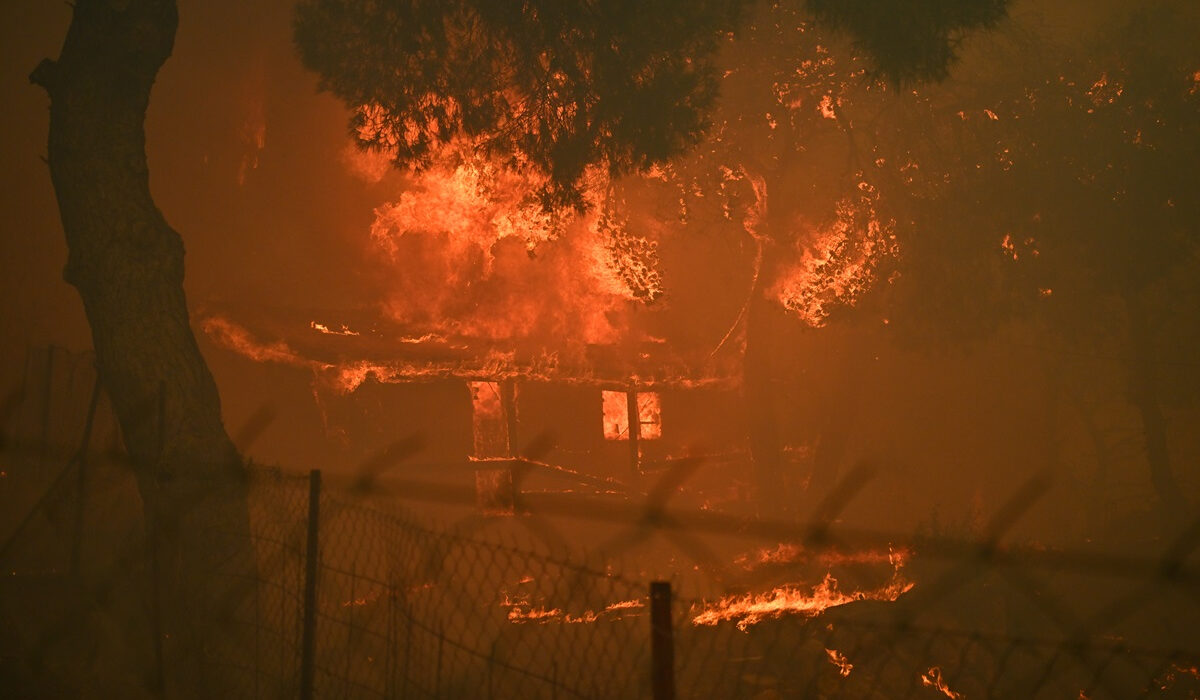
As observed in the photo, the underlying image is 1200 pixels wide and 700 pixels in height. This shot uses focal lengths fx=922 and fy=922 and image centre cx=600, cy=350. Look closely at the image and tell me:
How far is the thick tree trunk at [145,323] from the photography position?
6645mm

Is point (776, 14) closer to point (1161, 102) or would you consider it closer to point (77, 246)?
point (1161, 102)

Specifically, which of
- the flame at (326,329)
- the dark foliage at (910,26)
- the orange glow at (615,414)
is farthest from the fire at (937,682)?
the flame at (326,329)

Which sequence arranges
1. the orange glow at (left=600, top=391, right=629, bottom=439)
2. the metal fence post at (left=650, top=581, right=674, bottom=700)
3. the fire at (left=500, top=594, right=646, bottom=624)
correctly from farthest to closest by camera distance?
the orange glow at (left=600, top=391, right=629, bottom=439)
the fire at (left=500, top=594, right=646, bottom=624)
the metal fence post at (left=650, top=581, right=674, bottom=700)

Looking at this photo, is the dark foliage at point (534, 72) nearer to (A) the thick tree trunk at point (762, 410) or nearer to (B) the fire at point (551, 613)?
(B) the fire at point (551, 613)

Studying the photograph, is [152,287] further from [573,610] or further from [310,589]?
[573,610]

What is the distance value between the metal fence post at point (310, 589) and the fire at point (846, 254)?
51.7 feet

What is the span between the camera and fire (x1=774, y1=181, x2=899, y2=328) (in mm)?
18406

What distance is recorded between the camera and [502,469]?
15.6 meters

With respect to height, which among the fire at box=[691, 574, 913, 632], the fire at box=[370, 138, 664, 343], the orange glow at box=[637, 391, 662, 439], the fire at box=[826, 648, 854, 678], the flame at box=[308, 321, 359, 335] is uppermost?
the fire at box=[370, 138, 664, 343]

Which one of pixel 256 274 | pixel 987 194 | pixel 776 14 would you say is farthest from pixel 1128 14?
pixel 256 274

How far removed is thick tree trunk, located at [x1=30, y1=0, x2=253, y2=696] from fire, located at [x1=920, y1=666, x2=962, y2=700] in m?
6.18

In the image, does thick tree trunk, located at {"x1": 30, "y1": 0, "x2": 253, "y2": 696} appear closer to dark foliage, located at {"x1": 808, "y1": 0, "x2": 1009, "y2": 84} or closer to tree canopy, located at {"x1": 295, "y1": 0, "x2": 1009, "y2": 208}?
tree canopy, located at {"x1": 295, "y1": 0, "x2": 1009, "y2": 208}

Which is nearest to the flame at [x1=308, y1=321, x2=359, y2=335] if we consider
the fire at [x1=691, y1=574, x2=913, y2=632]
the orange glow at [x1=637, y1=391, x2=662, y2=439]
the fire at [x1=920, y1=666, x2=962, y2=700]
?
the orange glow at [x1=637, y1=391, x2=662, y2=439]

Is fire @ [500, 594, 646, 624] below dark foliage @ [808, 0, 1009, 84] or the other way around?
below
